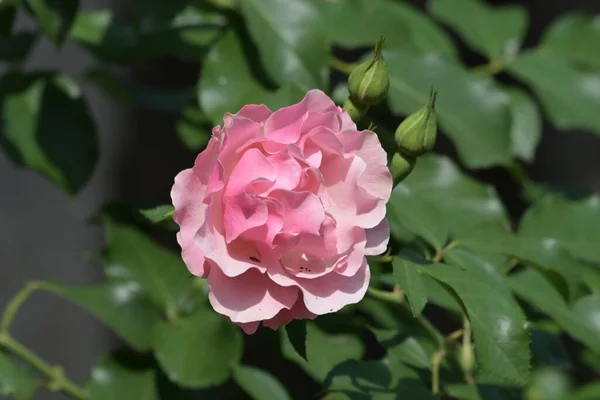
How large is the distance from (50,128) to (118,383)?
36 cm

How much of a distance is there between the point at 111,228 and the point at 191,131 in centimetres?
18

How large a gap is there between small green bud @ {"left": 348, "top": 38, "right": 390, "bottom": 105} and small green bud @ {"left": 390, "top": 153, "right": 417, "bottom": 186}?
0.06 meters

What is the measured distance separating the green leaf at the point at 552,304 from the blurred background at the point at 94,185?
1.52 m

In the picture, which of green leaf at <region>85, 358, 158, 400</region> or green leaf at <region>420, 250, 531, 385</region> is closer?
green leaf at <region>420, 250, 531, 385</region>

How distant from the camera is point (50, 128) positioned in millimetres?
1220

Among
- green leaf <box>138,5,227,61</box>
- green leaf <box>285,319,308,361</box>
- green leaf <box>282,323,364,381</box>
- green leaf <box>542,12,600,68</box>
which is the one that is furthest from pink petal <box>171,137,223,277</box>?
green leaf <box>542,12,600,68</box>

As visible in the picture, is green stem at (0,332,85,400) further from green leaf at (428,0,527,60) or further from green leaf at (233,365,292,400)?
green leaf at (428,0,527,60)

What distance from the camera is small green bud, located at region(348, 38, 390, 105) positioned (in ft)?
2.47

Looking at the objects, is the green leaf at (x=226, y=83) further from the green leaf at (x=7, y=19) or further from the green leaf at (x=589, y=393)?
the green leaf at (x=589, y=393)

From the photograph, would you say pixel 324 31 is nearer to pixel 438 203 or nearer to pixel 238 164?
pixel 438 203

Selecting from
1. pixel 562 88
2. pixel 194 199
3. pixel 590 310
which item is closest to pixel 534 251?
pixel 590 310

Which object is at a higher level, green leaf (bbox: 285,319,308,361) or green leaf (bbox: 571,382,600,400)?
green leaf (bbox: 285,319,308,361)

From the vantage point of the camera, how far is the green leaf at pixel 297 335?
2.44 ft

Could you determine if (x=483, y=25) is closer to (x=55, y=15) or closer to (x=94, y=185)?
(x=55, y=15)
